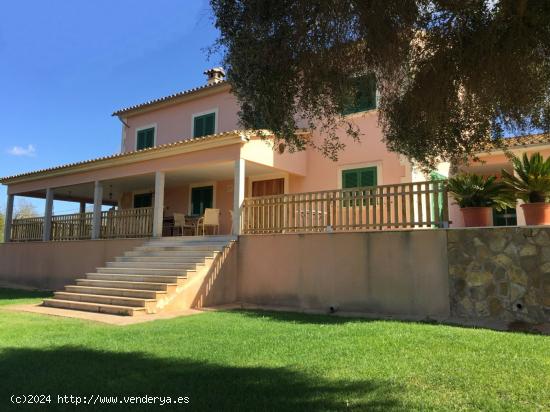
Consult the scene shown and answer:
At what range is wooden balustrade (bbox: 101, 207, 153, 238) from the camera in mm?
14664

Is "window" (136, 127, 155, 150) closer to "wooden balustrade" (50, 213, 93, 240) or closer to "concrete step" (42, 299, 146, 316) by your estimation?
"wooden balustrade" (50, 213, 93, 240)

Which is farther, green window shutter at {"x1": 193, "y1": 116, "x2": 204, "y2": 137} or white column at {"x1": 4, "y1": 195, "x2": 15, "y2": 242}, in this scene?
white column at {"x1": 4, "y1": 195, "x2": 15, "y2": 242}

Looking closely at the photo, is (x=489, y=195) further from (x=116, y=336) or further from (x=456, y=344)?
(x=116, y=336)

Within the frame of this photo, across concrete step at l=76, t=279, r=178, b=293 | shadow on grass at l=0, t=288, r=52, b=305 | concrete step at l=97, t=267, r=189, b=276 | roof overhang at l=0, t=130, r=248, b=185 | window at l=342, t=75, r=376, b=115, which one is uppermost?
roof overhang at l=0, t=130, r=248, b=185

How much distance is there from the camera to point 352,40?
16.1 ft

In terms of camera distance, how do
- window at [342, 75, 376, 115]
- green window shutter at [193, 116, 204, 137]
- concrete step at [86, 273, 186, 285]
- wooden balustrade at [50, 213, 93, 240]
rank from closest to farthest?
window at [342, 75, 376, 115]
concrete step at [86, 273, 186, 285]
wooden balustrade at [50, 213, 93, 240]
green window shutter at [193, 116, 204, 137]

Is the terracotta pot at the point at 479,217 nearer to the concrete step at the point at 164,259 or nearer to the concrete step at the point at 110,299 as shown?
the concrete step at the point at 164,259

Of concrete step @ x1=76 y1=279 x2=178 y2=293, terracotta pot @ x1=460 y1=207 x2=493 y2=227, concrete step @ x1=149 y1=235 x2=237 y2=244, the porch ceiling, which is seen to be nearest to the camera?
terracotta pot @ x1=460 y1=207 x2=493 y2=227

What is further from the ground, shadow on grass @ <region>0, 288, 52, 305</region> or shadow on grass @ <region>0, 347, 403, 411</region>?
shadow on grass @ <region>0, 347, 403, 411</region>

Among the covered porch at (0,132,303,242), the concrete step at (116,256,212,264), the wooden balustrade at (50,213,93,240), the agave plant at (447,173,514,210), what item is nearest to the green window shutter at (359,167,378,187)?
the covered porch at (0,132,303,242)

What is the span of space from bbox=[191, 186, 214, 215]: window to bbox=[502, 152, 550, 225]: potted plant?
35.3 ft

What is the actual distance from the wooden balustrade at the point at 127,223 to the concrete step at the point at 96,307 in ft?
12.6

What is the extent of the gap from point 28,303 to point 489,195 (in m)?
11.2

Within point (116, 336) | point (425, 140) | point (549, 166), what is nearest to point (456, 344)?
point (425, 140)
